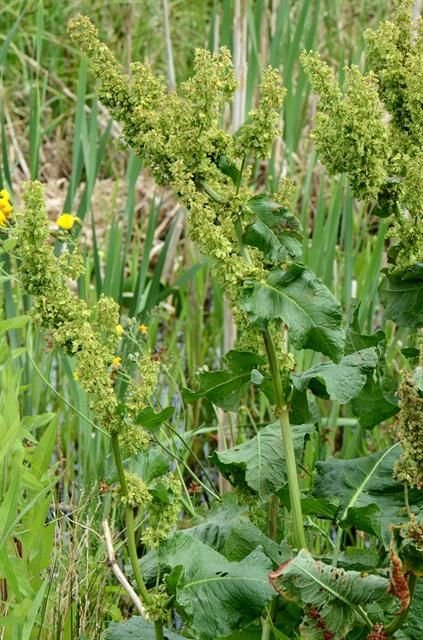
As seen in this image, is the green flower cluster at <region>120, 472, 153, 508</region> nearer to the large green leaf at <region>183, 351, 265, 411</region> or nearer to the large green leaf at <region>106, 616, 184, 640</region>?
the large green leaf at <region>183, 351, 265, 411</region>

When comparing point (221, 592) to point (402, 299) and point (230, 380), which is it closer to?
point (230, 380)

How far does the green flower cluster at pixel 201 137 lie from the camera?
1.80 m

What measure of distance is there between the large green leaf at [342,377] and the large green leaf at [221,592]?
0.28 meters

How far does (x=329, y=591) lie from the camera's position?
1695 mm

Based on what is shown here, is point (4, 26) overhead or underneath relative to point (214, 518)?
overhead

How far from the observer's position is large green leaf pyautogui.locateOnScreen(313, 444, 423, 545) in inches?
78.1

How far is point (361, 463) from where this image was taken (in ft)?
6.77

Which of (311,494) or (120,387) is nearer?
(311,494)

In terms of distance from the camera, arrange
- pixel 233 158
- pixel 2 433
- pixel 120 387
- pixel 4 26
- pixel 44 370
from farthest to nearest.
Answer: pixel 4 26 → pixel 44 370 → pixel 120 387 → pixel 2 433 → pixel 233 158

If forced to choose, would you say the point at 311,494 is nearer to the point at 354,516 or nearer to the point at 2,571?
the point at 354,516

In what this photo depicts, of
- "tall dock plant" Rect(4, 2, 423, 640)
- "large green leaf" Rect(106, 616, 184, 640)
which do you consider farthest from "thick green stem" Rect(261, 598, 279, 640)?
"large green leaf" Rect(106, 616, 184, 640)

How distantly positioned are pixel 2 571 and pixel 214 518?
39 centimetres

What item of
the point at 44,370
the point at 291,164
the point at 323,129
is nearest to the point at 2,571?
the point at 323,129

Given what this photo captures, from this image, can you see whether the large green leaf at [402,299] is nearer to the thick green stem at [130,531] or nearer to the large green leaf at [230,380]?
the large green leaf at [230,380]
